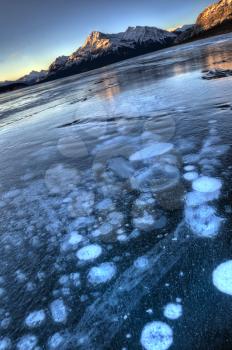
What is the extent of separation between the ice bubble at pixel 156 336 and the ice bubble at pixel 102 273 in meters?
0.55

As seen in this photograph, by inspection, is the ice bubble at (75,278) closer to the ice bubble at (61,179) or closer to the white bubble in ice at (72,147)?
the ice bubble at (61,179)

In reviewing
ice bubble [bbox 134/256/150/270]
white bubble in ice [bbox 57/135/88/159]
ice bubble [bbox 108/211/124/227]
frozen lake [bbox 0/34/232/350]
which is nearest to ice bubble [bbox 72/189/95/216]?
frozen lake [bbox 0/34/232/350]

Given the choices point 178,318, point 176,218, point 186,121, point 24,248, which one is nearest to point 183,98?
point 186,121

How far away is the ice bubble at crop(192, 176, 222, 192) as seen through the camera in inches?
122

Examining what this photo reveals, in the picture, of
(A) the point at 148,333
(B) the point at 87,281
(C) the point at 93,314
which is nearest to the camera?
(A) the point at 148,333

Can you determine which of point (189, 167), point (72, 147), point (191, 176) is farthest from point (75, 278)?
point (72, 147)

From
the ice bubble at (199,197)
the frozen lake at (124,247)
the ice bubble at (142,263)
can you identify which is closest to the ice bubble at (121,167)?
the frozen lake at (124,247)

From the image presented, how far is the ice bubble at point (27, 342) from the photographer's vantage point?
72.2 inches

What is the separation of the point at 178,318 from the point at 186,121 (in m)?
4.65

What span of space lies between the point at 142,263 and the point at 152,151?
2.61 meters

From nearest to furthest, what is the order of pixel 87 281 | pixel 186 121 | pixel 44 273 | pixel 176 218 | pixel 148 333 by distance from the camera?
1. pixel 148 333
2. pixel 87 281
3. pixel 44 273
4. pixel 176 218
5. pixel 186 121

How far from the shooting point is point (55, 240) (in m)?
2.87

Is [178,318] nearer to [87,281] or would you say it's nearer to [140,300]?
[140,300]

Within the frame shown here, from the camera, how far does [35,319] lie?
6.63 feet
